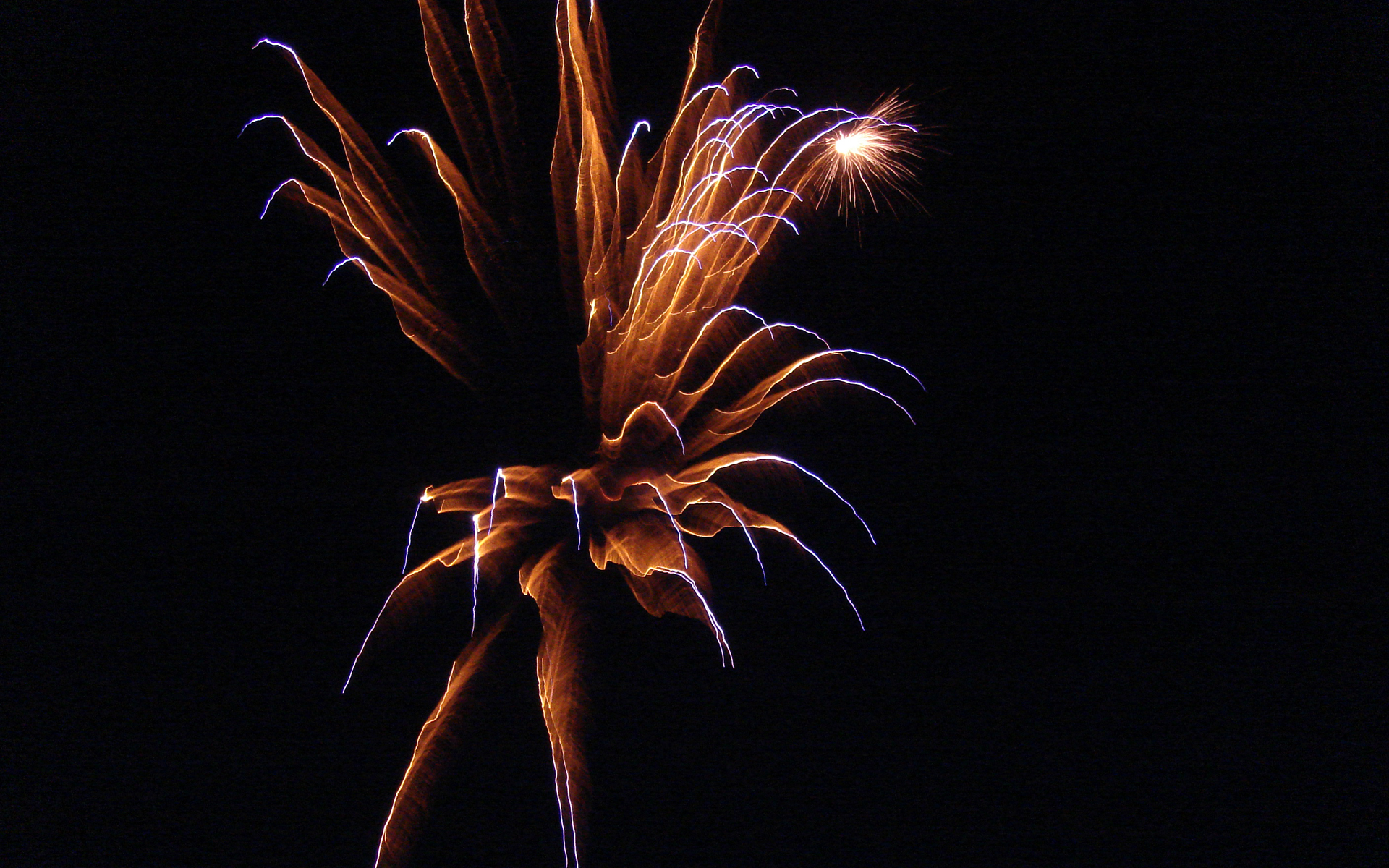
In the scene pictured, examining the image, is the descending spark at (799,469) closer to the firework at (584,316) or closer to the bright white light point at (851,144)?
the firework at (584,316)

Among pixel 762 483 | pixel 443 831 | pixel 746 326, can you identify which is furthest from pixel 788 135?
pixel 443 831

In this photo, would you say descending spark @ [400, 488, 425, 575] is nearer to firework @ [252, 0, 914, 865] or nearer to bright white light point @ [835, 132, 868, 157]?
firework @ [252, 0, 914, 865]

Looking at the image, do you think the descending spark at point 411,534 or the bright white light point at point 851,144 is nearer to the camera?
the descending spark at point 411,534

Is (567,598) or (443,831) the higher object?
(567,598)

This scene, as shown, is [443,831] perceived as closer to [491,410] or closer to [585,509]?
[585,509]

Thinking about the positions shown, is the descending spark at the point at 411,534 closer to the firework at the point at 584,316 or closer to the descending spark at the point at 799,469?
the firework at the point at 584,316

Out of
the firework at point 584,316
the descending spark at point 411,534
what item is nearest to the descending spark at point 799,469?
the firework at point 584,316

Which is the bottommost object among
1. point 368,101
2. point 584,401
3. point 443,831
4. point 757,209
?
point 443,831

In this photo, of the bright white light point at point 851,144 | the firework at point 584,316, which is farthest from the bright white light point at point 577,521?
the bright white light point at point 851,144

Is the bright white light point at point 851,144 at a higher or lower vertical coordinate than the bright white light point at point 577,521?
higher
